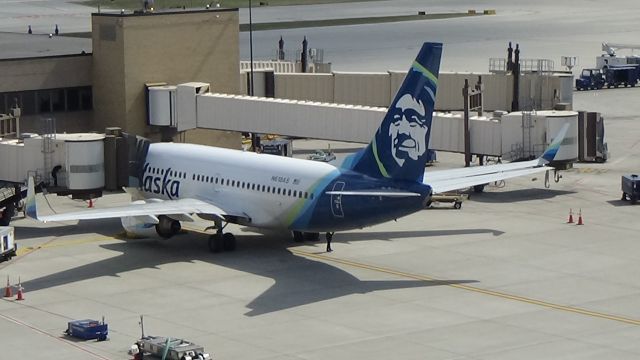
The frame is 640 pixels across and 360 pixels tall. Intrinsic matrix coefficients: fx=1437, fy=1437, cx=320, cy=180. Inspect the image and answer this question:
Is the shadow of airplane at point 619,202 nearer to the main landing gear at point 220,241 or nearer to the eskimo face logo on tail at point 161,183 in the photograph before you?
the main landing gear at point 220,241

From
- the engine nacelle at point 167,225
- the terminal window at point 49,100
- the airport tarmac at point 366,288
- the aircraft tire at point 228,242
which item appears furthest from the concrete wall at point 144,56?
the aircraft tire at point 228,242

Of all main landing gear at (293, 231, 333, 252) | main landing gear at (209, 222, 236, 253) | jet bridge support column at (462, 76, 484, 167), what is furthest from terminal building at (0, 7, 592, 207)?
main landing gear at (293, 231, 333, 252)

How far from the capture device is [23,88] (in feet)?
301

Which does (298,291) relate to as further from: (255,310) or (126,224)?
(126,224)

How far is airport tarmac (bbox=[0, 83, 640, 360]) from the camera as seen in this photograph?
172 ft

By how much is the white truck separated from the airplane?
4.51 metres

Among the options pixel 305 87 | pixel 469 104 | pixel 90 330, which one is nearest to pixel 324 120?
pixel 469 104

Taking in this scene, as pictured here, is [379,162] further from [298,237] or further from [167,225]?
[167,225]

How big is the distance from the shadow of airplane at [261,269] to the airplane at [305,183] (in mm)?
1171

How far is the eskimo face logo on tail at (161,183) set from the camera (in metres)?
74.2

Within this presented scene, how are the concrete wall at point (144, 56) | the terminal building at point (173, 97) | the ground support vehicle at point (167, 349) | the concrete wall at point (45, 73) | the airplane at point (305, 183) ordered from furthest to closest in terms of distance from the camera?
the concrete wall at point (144, 56)
the concrete wall at point (45, 73)
the terminal building at point (173, 97)
the airplane at point (305, 183)
the ground support vehicle at point (167, 349)

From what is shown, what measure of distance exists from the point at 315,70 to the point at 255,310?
58.7 m

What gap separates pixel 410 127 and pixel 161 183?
18030 mm

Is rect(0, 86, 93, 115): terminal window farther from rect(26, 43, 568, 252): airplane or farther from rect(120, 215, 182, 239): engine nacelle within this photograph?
rect(120, 215, 182, 239): engine nacelle
